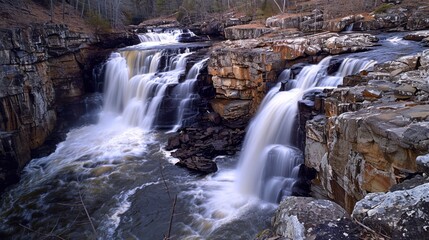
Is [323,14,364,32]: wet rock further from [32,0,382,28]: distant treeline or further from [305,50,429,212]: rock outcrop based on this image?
[305,50,429,212]: rock outcrop

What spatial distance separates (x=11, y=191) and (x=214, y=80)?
9399 millimetres

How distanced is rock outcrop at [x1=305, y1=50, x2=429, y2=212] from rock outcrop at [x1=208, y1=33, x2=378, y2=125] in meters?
5.82

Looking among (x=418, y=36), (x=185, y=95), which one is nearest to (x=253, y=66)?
(x=185, y=95)

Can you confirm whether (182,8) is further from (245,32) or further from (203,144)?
(203,144)

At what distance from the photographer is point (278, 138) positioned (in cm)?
1092

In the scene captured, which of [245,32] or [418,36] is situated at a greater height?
[245,32]

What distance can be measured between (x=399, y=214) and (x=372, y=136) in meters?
3.09

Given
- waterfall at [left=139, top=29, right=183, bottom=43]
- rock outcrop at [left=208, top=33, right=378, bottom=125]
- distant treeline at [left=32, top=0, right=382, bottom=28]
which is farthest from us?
waterfall at [left=139, top=29, right=183, bottom=43]

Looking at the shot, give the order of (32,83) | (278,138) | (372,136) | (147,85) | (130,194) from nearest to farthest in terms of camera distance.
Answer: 1. (372,136)
2. (130,194)
3. (278,138)
4. (32,83)
5. (147,85)

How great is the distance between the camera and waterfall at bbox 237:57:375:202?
977 centimetres

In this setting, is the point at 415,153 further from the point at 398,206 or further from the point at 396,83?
the point at 396,83

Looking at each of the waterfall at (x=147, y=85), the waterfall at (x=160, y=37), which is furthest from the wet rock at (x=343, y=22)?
the waterfall at (x=160, y=37)

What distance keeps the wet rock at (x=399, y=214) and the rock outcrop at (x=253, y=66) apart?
11222 millimetres

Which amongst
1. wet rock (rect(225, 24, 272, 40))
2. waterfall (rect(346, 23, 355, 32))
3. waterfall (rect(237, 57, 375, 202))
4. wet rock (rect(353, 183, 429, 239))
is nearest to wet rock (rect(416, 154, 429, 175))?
wet rock (rect(353, 183, 429, 239))
